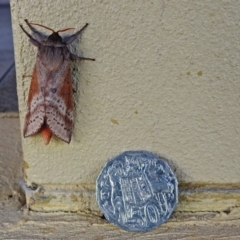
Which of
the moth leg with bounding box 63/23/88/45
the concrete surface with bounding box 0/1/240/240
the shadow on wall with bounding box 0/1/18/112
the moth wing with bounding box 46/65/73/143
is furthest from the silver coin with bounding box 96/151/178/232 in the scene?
the shadow on wall with bounding box 0/1/18/112

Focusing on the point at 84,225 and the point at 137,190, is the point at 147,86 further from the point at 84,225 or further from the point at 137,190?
the point at 84,225

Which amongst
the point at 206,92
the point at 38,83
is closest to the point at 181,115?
the point at 206,92

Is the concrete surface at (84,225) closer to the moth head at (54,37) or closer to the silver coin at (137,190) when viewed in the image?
the silver coin at (137,190)

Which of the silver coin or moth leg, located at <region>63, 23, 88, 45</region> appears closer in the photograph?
moth leg, located at <region>63, 23, 88, 45</region>

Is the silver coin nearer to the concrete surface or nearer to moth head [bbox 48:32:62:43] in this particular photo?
the concrete surface

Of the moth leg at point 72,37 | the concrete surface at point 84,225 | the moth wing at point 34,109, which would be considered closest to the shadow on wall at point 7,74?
the concrete surface at point 84,225

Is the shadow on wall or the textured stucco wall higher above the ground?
the textured stucco wall
